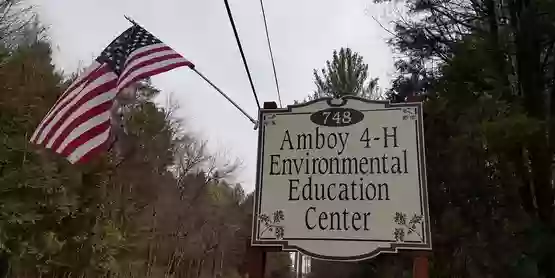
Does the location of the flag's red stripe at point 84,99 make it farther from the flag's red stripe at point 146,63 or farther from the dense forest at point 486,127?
the dense forest at point 486,127

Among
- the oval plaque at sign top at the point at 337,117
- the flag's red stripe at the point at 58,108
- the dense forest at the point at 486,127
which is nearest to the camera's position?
the oval plaque at sign top at the point at 337,117

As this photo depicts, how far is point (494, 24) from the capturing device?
279 inches

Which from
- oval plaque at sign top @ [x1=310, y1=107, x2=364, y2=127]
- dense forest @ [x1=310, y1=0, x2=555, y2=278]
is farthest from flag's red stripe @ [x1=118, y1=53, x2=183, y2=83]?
dense forest @ [x1=310, y1=0, x2=555, y2=278]

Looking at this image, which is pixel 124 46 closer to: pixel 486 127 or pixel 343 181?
pixel 343 181

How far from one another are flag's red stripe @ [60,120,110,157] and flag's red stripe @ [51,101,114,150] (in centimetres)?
8

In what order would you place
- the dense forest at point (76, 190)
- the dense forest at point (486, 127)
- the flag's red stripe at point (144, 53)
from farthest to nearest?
1. the dense forest at point (76, 190)
2. the dense forest at point (486, 127)
3. the flag's red stripe at point (144, 53)

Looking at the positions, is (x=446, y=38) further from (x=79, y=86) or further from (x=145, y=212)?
(x=145, y=212)

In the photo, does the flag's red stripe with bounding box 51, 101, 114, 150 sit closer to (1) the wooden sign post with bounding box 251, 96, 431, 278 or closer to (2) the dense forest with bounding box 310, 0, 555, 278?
(1) the wooden sign post with bounding box 251, 96, 431, 278

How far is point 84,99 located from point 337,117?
2010 millimetres

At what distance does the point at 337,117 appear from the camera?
2865 millimetres

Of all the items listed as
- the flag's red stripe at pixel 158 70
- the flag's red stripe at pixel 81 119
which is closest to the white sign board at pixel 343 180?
the flag's red stripe at pixel 158 70

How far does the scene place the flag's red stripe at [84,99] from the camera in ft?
11.3

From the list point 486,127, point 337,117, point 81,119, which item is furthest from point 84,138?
point 486,127

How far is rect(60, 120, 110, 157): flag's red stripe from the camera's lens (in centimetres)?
334
